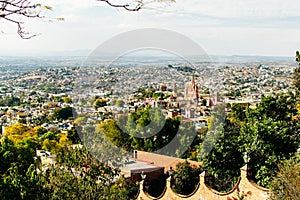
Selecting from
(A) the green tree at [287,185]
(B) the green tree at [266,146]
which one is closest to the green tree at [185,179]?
(B) the green tree at [266,146]

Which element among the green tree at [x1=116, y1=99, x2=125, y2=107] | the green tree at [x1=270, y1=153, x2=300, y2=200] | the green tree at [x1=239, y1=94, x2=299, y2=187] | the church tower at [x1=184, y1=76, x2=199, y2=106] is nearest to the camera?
the green tree at [x1=270, y1=153, x2=300, y2=200]

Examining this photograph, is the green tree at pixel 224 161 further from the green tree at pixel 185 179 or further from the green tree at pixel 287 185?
the green tree at pixel 287 185

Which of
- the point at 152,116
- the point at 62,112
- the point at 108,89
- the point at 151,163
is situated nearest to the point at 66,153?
the point at 151,163

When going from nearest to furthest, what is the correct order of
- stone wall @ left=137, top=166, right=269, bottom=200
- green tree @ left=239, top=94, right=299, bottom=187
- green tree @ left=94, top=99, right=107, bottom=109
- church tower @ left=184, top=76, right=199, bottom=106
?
stone wall @ left=137, top=166, right=269, bottom=200
green tree @ left=239, top=94, right=299, bottom=187
green tree @ left=94, top=99, right=107, bottom=109
church tower @ left=184, top=76, right=199, bottom=106

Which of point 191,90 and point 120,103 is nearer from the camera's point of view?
point 120,103

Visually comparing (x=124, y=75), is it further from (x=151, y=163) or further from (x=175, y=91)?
(x=151, y=163)

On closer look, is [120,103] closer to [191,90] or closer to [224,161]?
[191,90]

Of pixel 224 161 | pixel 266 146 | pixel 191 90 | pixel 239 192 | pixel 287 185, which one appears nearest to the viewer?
pixel 287 185

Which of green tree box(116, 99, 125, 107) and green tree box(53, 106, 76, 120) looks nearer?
green tree box(116, 99, 125, 107)

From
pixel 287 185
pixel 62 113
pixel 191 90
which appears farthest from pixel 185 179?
pixel 62 113

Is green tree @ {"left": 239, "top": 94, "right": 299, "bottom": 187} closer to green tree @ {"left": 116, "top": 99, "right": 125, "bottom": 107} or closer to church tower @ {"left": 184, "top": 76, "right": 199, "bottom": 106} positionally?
green tree @ {"left": 116, "top": 99, "right": 125, "bottom": 107}

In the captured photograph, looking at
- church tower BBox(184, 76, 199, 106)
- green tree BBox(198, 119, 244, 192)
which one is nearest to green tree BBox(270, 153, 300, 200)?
green tree BBox(198, 119, 244, 192)
